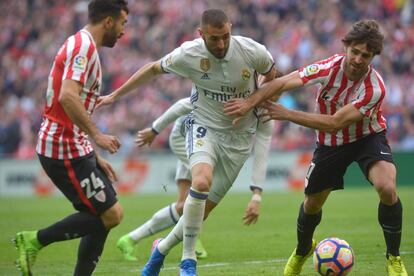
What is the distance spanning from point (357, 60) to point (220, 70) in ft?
4.44

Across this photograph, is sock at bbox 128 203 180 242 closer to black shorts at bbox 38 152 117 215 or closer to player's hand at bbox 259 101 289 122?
player's hand at bbox 259 101 289 122

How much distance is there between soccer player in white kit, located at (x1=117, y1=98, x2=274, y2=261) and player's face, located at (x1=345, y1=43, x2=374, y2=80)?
72.2 inches

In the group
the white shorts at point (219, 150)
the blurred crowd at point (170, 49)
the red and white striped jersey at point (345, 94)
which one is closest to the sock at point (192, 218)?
the white shorts at point (219, 150)

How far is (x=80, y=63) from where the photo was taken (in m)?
7.21

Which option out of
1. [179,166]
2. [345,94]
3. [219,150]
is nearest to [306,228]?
[219,150]

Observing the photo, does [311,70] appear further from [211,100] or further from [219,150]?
[219,150]

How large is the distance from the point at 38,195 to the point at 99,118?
3025 millimetres

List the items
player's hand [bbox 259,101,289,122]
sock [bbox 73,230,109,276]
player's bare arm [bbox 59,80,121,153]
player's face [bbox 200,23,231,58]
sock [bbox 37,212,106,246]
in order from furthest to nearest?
player's face [bbox 200,23,231,58] → player's hand [bbox 259,101,289,122] → sock [bbox 73,230,109,276] → sock [bbox 37,212,106,246] → player's bare arm [bbox 59,80,121,153]

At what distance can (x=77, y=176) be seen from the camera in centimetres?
731

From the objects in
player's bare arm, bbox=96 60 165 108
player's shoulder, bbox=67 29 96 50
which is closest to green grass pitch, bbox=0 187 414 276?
player's bare arm, bbox=96 60 165 108

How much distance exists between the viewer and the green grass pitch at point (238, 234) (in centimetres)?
932

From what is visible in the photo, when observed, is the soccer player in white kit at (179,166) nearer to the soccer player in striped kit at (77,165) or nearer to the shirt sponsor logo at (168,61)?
the shirt sponsor logo at (168,61)

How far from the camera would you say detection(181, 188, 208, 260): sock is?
7.91 m

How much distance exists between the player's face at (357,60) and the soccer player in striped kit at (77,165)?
2.39 m
